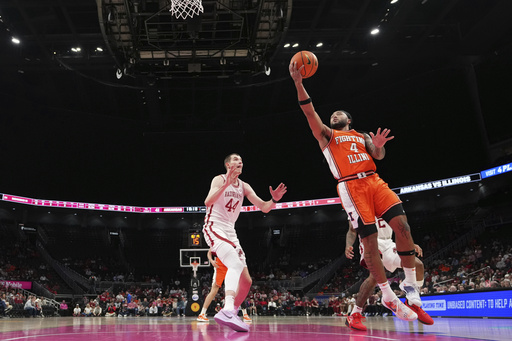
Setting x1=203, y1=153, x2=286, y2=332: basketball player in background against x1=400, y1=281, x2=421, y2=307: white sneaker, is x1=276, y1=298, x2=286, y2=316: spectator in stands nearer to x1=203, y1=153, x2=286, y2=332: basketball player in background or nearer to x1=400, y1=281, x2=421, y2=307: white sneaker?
x1=203, y1=153, x2=286, y2=332: basketball player in background

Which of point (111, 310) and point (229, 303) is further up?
point (229, 303)

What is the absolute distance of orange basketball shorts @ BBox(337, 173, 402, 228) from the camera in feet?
16.4

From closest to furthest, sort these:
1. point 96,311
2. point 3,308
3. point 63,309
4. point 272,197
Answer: point 272,197
point 3,308
point 96,311
point 63,309

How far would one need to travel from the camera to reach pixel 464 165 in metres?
25.2

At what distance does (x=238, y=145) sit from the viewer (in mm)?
31953

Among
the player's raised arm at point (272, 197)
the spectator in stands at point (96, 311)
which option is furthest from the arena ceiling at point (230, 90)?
the spectator in stands at point (96, 311)

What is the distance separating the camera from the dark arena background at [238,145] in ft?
54.6

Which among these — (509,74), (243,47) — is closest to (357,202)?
(243,47)

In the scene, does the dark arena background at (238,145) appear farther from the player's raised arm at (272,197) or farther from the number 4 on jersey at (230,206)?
the number 4 on jersey at (230,206)

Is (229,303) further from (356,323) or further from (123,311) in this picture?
(123,311)

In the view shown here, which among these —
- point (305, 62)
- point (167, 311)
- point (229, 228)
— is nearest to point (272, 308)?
point (167, 311)

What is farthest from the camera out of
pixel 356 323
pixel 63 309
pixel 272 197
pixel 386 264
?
pixel 63 309

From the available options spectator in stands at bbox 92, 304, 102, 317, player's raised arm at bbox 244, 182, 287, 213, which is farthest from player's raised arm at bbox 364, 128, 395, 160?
spectator in stands at bbox 92, 304, 102, 317

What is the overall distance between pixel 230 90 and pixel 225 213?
21321mm
